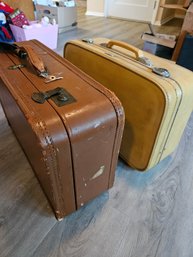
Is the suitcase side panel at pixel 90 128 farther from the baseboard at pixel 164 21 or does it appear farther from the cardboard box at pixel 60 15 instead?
the baseboard at pixel 164 21

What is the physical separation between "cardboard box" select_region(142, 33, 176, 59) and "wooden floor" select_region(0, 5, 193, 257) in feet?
3.67

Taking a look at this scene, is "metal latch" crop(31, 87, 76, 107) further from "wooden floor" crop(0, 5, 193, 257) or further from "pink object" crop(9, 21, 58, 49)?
"pink object" crop(9, 21, 58, 49)

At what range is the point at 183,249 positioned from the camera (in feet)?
2.12

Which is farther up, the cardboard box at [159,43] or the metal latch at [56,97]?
the metal latch at [56,97]

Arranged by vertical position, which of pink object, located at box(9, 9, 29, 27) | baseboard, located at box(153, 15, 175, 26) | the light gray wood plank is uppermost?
pink object, located at box(9, 9, 29, 27)

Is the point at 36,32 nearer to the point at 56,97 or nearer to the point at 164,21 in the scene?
the point at 56,97

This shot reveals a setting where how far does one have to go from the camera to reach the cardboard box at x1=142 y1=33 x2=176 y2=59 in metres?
1.61

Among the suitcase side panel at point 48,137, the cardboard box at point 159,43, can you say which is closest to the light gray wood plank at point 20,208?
the suitcase side panel at point 48,137

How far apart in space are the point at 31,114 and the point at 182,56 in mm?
1397

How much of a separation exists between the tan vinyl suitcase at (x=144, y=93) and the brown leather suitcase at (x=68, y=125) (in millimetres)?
151

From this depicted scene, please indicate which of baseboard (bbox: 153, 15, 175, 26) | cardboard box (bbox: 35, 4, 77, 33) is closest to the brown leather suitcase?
cardboard box (bbox: 35, 4, 77, 33)

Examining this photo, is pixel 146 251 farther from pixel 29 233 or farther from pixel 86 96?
pixel 86 96

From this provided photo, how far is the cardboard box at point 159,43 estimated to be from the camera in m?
1.61

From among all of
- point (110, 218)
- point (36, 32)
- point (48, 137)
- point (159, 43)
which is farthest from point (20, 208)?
point (159, 43)
